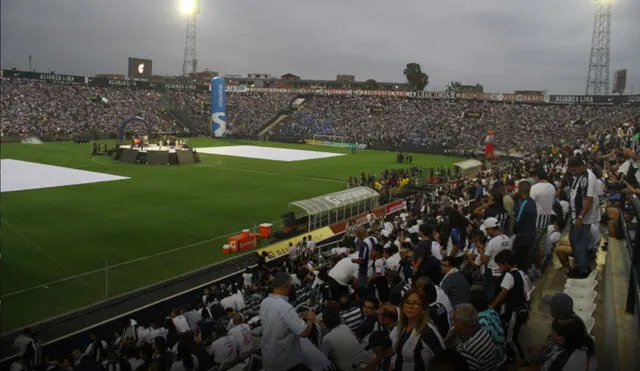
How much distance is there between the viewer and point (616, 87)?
237ft

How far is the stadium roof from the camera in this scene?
20258 millimetres

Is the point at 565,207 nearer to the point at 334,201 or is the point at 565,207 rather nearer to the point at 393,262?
A: the point at 393,262

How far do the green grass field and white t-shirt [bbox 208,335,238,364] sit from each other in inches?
281

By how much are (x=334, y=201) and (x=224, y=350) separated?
14.5m

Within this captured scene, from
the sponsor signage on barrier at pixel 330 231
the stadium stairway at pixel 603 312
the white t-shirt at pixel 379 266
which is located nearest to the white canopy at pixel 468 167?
the sponsor signage on barrier at pixel 330 231

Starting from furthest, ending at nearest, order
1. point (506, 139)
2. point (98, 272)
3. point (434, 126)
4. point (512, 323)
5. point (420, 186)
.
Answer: point (434, 126) < point (506, 139) < point (420, 186) < point (98, 272) < point (512, 323)

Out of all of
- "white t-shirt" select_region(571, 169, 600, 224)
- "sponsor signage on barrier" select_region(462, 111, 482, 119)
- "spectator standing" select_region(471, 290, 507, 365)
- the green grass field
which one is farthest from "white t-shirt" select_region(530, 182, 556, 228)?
"sponsor signage on barrier" select_region(462, 111, 482, 119)

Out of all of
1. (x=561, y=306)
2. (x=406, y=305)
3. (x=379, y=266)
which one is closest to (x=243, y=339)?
(x=379, y=266)

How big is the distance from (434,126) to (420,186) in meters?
44.0

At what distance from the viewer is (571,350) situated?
4.26m

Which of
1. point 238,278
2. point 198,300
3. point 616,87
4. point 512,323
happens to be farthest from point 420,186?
point 616,87

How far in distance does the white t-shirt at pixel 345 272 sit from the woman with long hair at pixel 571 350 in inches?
153

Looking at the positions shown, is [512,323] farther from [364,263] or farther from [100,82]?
[100,82]

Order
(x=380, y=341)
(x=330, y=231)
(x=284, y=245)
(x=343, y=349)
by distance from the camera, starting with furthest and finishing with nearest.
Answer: (x=330, y=231), (x=284, y=245), (x=343, y=349), (x=380, y=341)
